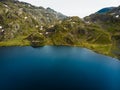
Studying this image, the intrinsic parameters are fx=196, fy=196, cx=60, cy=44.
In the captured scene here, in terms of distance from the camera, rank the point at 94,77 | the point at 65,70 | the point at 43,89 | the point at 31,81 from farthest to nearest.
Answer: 1. the point at 65,70
2. the point at 94,77
3. the point at 31,81
4. the point at 43,89

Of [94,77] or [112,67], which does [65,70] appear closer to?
[94,77]

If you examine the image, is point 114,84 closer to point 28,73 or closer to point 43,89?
point 43,89

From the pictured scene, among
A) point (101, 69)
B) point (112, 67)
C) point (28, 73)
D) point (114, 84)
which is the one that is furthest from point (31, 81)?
point (112, 67)

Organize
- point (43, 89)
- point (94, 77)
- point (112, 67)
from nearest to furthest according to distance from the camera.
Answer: point (43, 89), point (94, 77), point (112, 67)

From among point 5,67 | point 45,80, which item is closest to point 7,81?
point 45,80

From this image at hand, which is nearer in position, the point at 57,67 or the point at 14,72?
the point at 14,72

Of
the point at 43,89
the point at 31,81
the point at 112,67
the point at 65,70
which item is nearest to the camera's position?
the point at 43,89

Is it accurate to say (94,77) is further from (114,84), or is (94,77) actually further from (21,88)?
(21,88)

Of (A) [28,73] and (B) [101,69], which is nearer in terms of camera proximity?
(A) [28,73]
